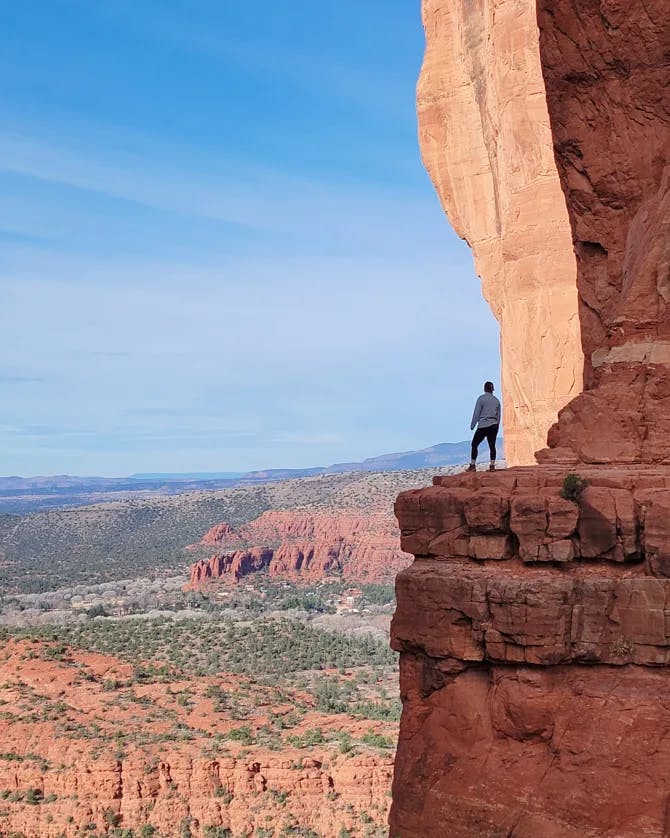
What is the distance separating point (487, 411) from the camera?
529 inches

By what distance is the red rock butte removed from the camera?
937 cm

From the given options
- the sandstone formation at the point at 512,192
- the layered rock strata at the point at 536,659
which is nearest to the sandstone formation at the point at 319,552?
the sandstone formation at the point at 512,192

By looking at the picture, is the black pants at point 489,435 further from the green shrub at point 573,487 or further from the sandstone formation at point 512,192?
the sandstone formation at point 512,192

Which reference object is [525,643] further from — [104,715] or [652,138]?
[104,715]

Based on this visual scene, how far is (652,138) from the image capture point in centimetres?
1277

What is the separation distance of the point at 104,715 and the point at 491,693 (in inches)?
1077

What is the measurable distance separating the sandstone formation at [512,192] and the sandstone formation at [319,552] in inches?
2249

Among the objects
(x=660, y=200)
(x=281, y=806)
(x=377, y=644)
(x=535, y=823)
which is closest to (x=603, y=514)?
(x=535, y=823)

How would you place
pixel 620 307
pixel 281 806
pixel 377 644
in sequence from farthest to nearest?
pixel 377 644, pixel 281 806, pixel 620 307

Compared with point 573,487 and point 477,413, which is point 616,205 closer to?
point 477,413

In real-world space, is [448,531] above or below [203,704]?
above

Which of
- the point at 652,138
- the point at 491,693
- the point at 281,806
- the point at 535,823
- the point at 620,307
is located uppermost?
the point at 652,138

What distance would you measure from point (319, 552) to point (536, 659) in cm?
8701

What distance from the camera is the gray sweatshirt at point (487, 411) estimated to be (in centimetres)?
1341
